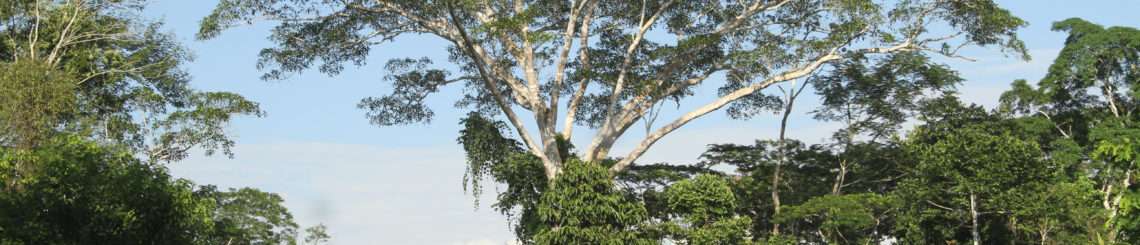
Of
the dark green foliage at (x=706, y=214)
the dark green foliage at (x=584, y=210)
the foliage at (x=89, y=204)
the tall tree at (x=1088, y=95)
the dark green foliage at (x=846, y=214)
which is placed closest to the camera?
the foliage at (x=89, y=204)

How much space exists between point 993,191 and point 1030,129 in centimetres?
840

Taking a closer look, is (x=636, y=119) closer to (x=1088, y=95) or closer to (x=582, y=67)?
(x=582, y=67)

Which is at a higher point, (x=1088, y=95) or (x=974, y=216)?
(x=1088, y=95)

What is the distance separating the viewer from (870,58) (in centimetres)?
3288

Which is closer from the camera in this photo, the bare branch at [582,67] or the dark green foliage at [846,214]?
the bare branch at [582,67]

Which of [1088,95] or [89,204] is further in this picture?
[1088,95]

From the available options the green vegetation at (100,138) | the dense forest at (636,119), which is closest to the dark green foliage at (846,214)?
the dense forest at (636,119)

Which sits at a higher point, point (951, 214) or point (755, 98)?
point (755, 98)

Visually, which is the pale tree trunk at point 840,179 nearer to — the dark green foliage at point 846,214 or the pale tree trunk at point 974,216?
the dark green foliage at point 846,214

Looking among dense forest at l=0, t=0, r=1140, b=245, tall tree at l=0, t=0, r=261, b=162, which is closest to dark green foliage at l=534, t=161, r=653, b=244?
dense forest at l=0, t=0, r=1140, b=245

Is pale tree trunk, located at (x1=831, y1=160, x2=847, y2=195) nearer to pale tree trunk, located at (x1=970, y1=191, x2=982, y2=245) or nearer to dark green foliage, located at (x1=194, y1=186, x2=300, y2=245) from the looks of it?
pale tree trunk, located at (x1=970, y1=191, x2=982, y2=245)

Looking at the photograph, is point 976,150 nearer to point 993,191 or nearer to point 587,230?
point 993,191

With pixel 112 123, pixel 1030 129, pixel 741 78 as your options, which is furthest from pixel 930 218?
pixel 112 123

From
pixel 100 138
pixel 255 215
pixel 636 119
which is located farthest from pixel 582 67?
pixel 255 215
